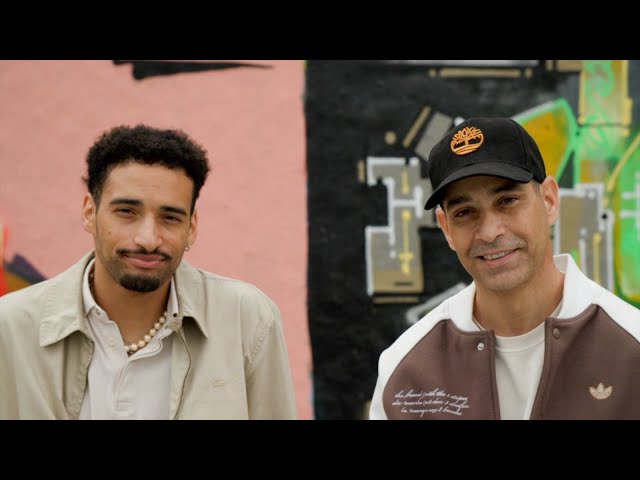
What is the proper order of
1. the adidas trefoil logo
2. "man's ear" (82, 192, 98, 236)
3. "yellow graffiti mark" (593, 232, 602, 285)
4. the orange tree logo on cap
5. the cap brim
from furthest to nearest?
1. "yellow graffiti mark" (593, 232, 602, 285)
2. "man's ear" (82, 192, 98, 236)
3. the orange tree logo on cap
4. the cap brim
5. the adidas trefoil logo

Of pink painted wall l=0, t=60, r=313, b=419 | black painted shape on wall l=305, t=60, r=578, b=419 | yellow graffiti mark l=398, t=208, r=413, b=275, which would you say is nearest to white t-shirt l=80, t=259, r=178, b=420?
pink painted wall l=0, t=60, r=313, b=419

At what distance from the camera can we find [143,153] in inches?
137

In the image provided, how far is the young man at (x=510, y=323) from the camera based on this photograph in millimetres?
2994

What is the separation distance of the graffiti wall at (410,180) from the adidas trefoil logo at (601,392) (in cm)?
316

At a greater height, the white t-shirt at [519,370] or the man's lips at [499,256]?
the man's lips at [499,256]

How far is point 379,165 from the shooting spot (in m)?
6.14

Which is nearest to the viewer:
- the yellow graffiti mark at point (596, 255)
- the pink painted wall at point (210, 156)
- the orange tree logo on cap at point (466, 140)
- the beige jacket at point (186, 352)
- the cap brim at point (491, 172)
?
the cap brim at point (491, 172)

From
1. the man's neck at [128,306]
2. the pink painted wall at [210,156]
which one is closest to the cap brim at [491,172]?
the man's neck at [128,306]

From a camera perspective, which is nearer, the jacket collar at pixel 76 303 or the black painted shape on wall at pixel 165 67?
the jacket collar at pixel 76 303

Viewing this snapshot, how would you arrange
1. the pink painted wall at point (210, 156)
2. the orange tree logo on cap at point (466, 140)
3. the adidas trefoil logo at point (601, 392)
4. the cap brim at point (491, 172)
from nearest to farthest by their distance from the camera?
1. the adidas trefoil logo at point (601, 392)
2. the cap brim at point (491, 172)
3. the orange tree logo on cap at point (466, 140)
4. the pink painted wall at point (210, 156)

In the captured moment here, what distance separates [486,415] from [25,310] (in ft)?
6.50

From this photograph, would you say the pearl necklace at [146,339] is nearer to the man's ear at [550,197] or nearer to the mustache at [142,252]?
the mustache at [142,252]

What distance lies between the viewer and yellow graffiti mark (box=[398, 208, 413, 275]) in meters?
6.11

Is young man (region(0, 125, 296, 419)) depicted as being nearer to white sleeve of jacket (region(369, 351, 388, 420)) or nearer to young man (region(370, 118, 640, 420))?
white sleeve of jacket (region(369, 351, 388, 420))
